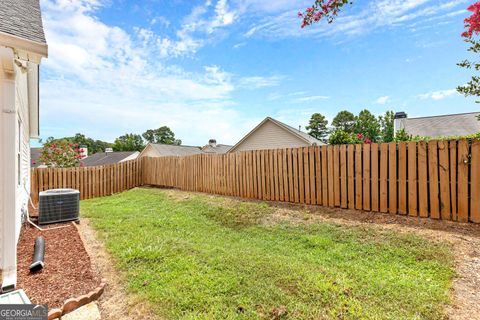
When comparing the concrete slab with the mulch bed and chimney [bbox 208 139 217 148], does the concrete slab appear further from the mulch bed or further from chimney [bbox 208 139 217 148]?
chimney [bbox 208 139 217 148]

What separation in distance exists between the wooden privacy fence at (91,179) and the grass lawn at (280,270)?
244 inches

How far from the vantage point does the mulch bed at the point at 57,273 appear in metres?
2.54

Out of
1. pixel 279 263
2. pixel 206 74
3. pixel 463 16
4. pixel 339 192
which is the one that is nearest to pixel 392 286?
pixel 279 263

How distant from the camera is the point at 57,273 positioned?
119 inches

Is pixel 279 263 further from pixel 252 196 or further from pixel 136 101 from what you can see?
pixel 136 101

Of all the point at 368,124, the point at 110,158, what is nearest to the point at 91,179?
the point at 110,158

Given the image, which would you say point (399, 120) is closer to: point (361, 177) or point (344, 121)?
point (361, 177)

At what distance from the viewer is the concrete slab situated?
2273 millimetres

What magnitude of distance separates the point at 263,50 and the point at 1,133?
9.11 meters

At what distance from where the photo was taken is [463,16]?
4438mm

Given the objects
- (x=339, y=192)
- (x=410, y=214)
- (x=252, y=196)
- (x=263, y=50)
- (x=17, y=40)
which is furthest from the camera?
(x=263, y=50)

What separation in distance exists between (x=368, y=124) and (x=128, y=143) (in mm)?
49926

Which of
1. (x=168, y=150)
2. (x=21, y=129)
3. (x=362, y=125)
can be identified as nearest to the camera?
(x=21, y=129)

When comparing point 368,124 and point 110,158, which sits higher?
point 368,124
